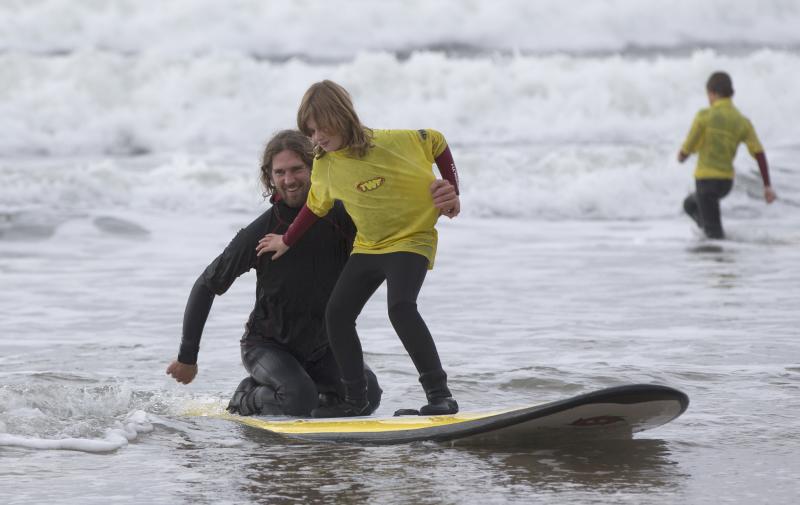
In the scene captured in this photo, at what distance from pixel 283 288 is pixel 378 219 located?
1.90 feet

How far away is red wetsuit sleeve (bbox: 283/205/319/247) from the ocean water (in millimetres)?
452

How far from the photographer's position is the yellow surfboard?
4621 millimetres

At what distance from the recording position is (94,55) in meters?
27.9

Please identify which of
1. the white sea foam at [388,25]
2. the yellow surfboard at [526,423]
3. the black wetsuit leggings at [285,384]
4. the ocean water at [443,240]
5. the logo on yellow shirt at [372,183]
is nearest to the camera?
the yellow surfboard at [526,423]

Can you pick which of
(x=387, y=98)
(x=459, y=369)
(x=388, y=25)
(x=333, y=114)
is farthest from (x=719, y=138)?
(x=388, y=25)

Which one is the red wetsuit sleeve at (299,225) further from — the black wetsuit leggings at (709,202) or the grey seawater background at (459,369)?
the black wetsuit leggings at (709,202)

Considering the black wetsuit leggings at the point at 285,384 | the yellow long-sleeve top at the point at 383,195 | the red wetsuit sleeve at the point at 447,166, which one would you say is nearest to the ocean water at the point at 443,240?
the black wetsuit leggings at the point at 285,384

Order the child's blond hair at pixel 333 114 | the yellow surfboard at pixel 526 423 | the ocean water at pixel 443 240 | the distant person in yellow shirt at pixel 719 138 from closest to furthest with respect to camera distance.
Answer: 1. the yellow surfboard at pixel 526 423
2. the ocean water at pixel 443 240
3. the child's blond hair at pixel 333 114
4. the distant person in yellow shirt at pixel 719 138

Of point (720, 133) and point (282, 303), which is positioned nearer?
point (282, 303)

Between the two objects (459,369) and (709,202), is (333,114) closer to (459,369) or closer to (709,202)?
(459,369)

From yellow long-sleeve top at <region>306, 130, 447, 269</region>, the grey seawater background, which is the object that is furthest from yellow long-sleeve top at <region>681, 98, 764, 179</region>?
yellow long-sleeve top at <region>306, 130, 447, 269</region>

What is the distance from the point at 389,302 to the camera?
16.7 ft

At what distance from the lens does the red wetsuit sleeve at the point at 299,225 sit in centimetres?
518

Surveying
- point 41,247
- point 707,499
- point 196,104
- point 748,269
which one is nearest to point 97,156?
point 196,104
